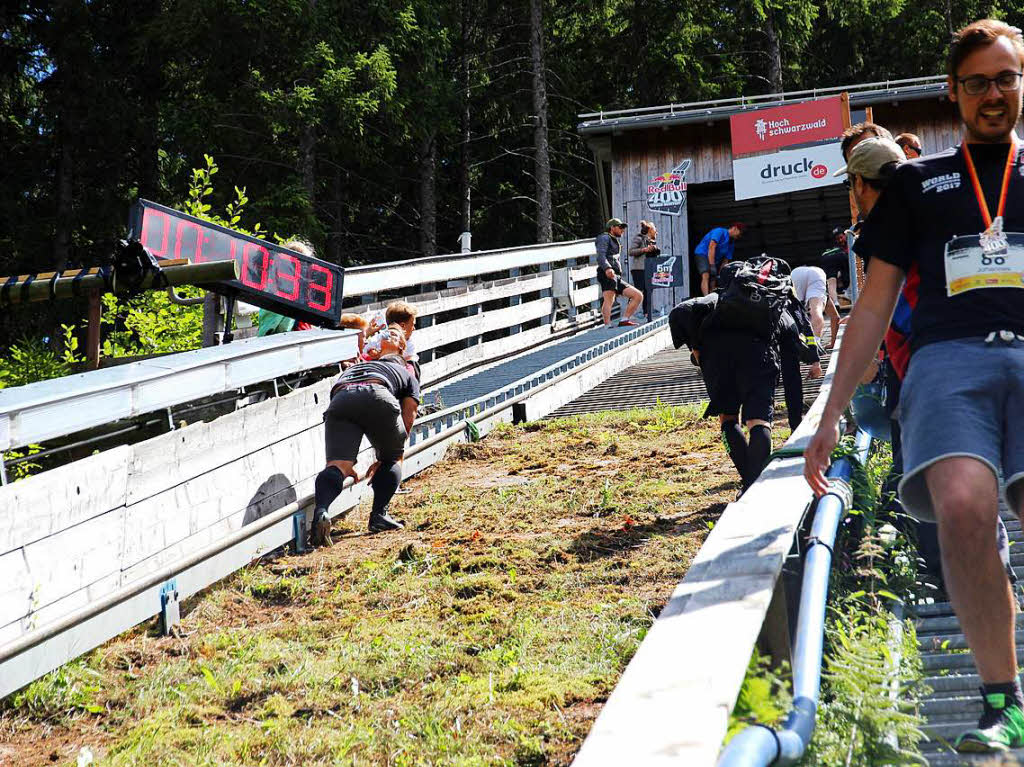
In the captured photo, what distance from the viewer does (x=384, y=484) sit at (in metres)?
7.27

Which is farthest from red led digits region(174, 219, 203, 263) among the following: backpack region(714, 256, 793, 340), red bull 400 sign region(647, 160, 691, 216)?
red bull 400 sign region(647, 160, 691, 216)

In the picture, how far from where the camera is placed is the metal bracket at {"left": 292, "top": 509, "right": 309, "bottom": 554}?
6855mm

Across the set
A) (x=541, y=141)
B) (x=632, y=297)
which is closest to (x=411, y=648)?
(x=632, y=297)

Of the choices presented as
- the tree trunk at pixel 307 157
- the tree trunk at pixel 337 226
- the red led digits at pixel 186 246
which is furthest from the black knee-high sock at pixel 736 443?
the tree trunk at pixel 337 226

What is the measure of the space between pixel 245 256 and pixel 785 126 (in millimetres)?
16112

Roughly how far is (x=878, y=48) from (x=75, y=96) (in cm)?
2369

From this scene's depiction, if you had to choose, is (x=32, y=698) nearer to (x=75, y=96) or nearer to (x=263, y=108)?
(x=263, y=108)

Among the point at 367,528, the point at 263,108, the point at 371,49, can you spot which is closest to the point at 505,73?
the point at 371,49

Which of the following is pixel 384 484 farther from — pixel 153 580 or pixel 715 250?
pixel 715 250

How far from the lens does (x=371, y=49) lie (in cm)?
2389

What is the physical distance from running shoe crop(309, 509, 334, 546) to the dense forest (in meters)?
16.2

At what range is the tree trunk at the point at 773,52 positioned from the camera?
30.1 meters

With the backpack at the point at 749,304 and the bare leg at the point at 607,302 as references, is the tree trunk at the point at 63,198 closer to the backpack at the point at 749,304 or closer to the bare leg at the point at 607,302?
the bare leg at the point at 607,302

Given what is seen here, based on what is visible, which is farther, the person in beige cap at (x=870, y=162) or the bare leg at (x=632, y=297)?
the bare leg at (x=632, y=297)
